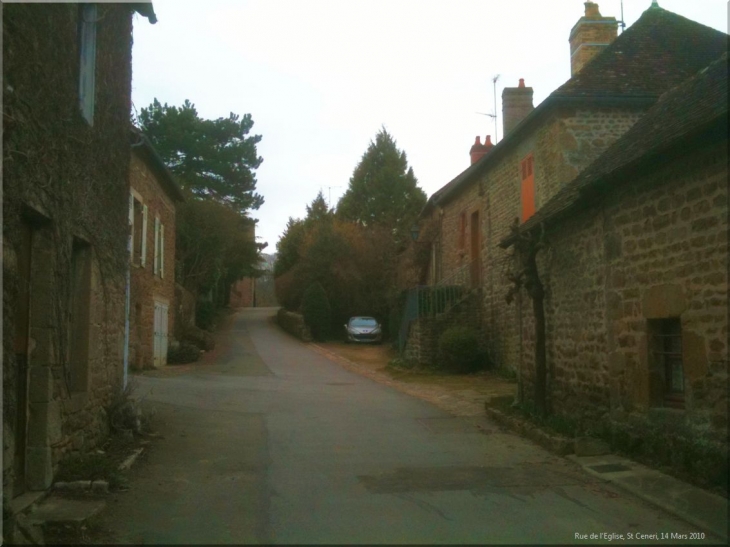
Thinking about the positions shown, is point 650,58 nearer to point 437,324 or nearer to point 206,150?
point 437,324

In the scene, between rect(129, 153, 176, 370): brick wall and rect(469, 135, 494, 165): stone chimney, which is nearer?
rect(129, 153, 176, 370): brick wall

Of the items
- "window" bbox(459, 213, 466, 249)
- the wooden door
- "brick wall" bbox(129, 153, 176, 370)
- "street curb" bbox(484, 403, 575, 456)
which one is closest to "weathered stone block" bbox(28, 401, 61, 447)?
the wooden door

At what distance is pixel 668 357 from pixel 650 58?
10.4 meters

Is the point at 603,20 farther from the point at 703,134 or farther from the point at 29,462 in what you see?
the point at 29,462

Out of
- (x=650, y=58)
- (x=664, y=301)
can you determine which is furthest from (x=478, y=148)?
(x=664, y=301)

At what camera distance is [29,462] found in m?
6.59

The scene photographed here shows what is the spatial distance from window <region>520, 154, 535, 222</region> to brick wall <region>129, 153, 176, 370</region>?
10.1 m

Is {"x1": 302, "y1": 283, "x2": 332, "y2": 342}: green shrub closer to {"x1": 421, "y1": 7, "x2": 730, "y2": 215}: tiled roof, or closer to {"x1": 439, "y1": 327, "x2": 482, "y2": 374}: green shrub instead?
{"x1": 439, "y1": 327, "x2": 482, "y2": 374}: green shrub

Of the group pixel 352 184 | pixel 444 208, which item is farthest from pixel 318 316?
pixel 352 184

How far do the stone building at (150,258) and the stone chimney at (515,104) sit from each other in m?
10.7

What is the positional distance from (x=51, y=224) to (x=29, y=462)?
2.16 m

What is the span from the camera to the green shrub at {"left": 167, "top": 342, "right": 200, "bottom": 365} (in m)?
24.6

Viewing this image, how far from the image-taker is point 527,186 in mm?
18922

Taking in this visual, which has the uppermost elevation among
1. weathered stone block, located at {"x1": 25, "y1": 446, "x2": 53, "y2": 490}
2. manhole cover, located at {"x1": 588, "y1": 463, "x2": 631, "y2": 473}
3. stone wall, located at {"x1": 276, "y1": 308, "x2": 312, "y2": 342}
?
stone wall, located at {"x1": 276, "y1": 308, "x2": 312, "y2": 342}
